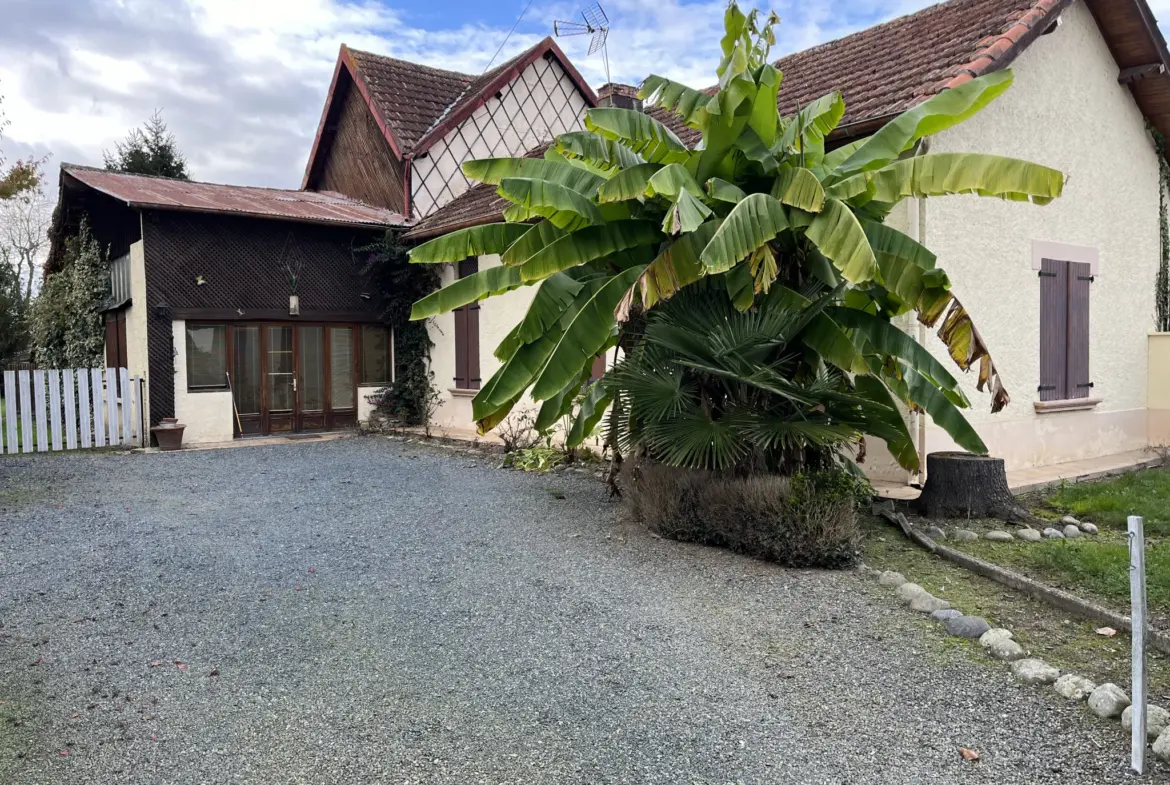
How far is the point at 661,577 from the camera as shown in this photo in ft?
16.6

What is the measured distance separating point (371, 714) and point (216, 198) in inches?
482

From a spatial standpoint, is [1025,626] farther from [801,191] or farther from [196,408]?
[196,408]

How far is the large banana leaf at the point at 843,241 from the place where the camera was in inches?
180

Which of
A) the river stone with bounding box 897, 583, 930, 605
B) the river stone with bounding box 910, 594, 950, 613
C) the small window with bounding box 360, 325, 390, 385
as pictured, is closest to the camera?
the river stone with bounding box 910, 594, 950, 613

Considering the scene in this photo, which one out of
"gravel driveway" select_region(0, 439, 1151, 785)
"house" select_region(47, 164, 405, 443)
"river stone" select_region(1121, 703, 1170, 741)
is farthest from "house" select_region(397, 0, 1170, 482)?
"house" select_region(47, 164, 405, 443)

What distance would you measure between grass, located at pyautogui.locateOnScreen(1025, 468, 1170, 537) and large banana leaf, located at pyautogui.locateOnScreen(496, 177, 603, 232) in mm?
4759

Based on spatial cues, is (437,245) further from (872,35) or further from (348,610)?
(872,35)

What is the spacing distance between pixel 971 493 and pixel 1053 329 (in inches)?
141

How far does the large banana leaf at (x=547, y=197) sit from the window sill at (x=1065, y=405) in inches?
233

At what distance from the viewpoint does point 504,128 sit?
629 inches

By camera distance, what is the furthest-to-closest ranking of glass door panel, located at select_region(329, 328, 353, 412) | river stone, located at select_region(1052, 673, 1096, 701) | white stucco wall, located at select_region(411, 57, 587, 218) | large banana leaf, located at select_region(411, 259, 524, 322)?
white stucco wall, located at select_region(411, 57, 587, 218) → glass door panel, located at select_region(329, 328, 353, 412) → large banana leaf, located at select_region(411, 259, 524, 322) → river stone, located at select_region(1052, 673, 1096, 701)

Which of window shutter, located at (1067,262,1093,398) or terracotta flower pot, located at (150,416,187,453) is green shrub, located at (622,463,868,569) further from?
terracotta flower pot, located at (150,416,187,453)

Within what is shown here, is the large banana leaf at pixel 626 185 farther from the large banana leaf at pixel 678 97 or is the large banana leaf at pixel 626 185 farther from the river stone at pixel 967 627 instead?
the river stone at pixel 967 627

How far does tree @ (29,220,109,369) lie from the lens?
14523mm
